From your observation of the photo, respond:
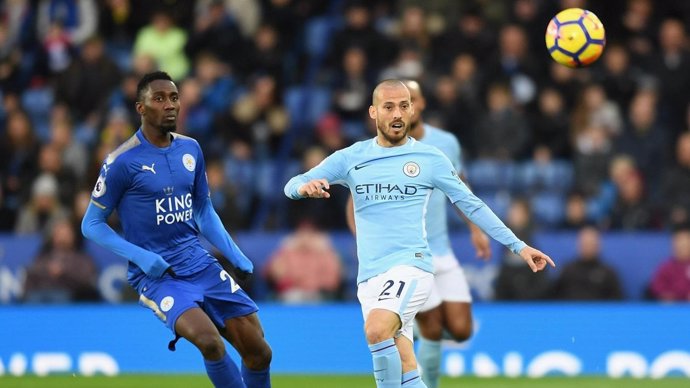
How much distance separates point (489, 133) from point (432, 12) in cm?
239

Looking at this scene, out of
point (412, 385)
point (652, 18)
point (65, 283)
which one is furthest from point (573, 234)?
point (412, 385)

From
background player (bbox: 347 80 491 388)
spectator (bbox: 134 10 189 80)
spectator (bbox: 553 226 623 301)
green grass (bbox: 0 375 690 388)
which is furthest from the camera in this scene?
spectator (bbox: 134 10 189 80)

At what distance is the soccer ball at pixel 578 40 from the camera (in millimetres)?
9305

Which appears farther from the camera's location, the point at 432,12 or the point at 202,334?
the point at 432,12

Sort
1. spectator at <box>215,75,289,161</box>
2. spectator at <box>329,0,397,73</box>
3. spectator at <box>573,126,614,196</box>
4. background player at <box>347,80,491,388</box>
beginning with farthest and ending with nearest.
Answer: spectator at <box>329,0,397,73</box>
spectator at <box>215,75,289,161</box>
spectator at <box>573,126,614,196</box>
background player at <box>347,80,491,388</box>

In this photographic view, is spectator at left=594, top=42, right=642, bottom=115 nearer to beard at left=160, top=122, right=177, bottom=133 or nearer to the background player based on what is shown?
the background player

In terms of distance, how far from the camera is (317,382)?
11516mm

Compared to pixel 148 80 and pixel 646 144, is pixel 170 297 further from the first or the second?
pixel 646 144

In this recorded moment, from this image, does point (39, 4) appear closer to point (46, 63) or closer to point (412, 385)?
point (46, 63)

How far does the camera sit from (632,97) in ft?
49.2

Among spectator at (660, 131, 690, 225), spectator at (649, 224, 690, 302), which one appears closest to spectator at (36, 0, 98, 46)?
spectator at (660, 131, 690, 225)

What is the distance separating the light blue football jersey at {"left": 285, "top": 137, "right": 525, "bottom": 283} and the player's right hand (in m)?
0.23

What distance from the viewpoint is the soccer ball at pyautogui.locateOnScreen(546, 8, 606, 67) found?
30.5 ft

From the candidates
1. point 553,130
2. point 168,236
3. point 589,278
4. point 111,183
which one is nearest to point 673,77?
point 553,130
